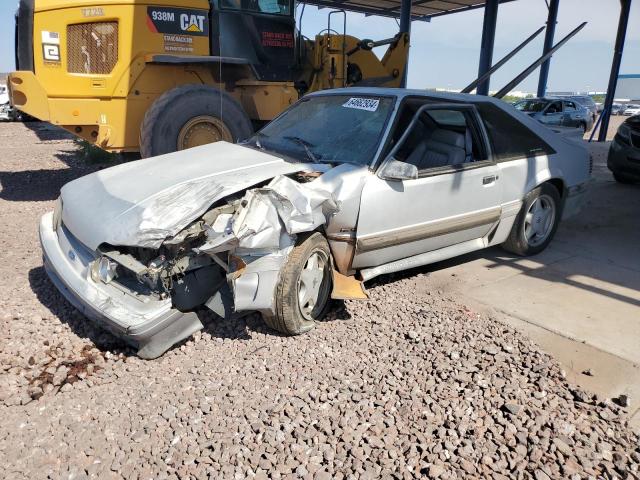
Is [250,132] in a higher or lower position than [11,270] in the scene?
higher

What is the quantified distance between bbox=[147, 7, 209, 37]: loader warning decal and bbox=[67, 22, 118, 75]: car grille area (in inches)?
20.2

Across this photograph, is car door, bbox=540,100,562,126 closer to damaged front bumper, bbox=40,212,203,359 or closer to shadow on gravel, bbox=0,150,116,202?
shadow on gravel, bbox=0,150,116,202

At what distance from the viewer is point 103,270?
9.57 ft

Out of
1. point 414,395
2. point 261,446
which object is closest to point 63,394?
point 261,446

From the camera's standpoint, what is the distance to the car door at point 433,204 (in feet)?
11.5

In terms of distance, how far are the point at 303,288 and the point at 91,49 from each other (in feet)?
16.5

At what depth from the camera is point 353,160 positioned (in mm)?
3648

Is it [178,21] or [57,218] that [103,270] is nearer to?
[57,218]

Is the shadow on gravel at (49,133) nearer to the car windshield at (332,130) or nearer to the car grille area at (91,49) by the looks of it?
the car grille area at (91,49)

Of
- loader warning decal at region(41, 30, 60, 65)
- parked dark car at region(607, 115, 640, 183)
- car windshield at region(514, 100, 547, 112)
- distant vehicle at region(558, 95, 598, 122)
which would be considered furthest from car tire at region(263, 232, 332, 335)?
distant vehicle at region(558, 95, 598, 122)

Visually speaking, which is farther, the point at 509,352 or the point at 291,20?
the point at 291,20

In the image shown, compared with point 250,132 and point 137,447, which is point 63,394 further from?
point 250,132

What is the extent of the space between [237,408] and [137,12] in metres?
5.59

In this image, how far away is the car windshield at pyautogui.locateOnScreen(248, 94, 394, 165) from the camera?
3746 millimetres
